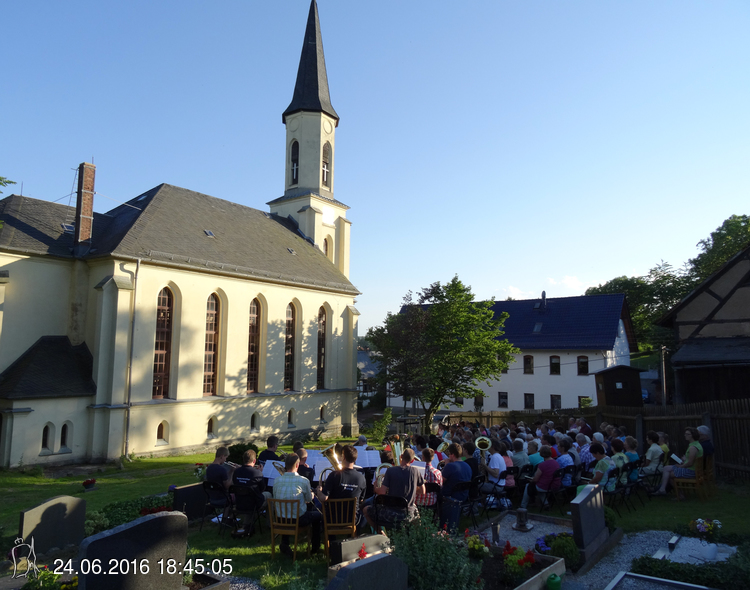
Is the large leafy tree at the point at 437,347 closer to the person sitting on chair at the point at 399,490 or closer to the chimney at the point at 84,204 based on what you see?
the chimney at the point at 84,204

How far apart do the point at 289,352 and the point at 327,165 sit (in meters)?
12.7

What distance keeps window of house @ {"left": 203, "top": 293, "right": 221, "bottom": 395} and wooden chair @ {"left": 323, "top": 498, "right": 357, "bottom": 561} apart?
1578 cm

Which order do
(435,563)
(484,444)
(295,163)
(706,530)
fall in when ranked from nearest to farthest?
(435,563)
(706,530)
(484,444)
(295,163)

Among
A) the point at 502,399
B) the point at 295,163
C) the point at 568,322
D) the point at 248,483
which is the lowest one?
the point at 502,399

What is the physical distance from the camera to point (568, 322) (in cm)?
3809

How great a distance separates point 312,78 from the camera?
104 ft

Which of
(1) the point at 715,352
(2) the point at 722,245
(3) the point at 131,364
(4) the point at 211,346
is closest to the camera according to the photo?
(1) the point at 715,352

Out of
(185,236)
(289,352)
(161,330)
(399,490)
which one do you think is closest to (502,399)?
(289,352)

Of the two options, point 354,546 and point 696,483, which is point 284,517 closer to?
point 354,546

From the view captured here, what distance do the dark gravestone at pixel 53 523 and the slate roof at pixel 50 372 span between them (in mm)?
10856

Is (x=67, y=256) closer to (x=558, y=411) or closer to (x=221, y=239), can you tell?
(x=221, y=239)

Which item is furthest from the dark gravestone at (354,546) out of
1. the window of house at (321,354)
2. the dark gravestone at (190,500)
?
the window of house at (321,354)

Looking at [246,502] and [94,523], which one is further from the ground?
[246,502]

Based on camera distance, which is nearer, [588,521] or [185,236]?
[588,521]
